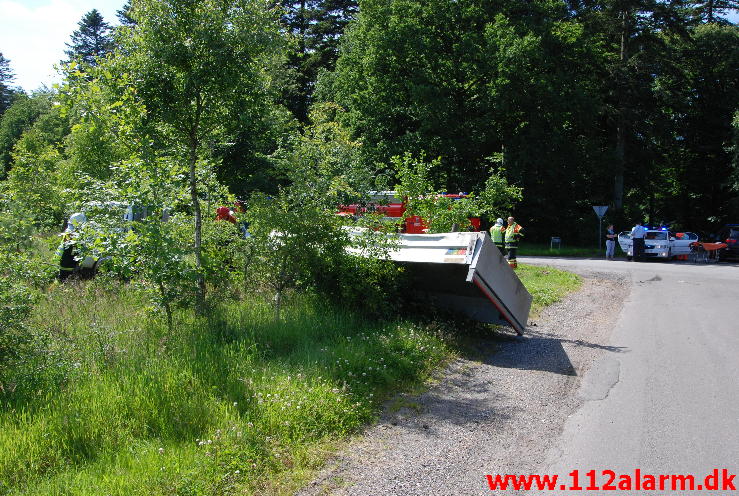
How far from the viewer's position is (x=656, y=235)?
86.6 ft

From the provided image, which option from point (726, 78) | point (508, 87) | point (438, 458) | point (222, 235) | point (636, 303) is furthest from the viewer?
point (726, 78)

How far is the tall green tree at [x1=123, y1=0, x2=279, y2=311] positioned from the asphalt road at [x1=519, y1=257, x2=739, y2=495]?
15.3 ft

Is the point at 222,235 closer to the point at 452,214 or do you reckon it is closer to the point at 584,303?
the point at 452,214

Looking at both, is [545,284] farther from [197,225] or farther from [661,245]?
[661,245]

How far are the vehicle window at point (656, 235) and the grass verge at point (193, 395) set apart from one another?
72.0 feet

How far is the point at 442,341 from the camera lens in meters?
8.06

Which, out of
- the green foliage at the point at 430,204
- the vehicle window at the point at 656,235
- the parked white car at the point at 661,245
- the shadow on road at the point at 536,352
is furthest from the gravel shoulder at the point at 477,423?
the vehicle window at the point at 656,235

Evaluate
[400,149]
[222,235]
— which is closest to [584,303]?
[222,235]

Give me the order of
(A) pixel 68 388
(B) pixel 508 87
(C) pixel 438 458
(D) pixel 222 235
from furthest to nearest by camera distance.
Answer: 1. (B) pixel 508 87
2. (D) pixel 222 235
3. (A) pixel 68 388
4. (C) pixel 438 458

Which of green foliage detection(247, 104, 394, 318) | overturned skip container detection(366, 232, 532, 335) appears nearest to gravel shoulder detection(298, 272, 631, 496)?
overturned skip container detection(366, 232, 532, 335)

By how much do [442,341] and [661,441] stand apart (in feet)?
11.1

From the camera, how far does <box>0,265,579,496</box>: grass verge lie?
4191mm

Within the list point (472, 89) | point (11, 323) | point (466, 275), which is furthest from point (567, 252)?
point (11, 323)

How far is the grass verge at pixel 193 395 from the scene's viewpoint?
13.8 ft
